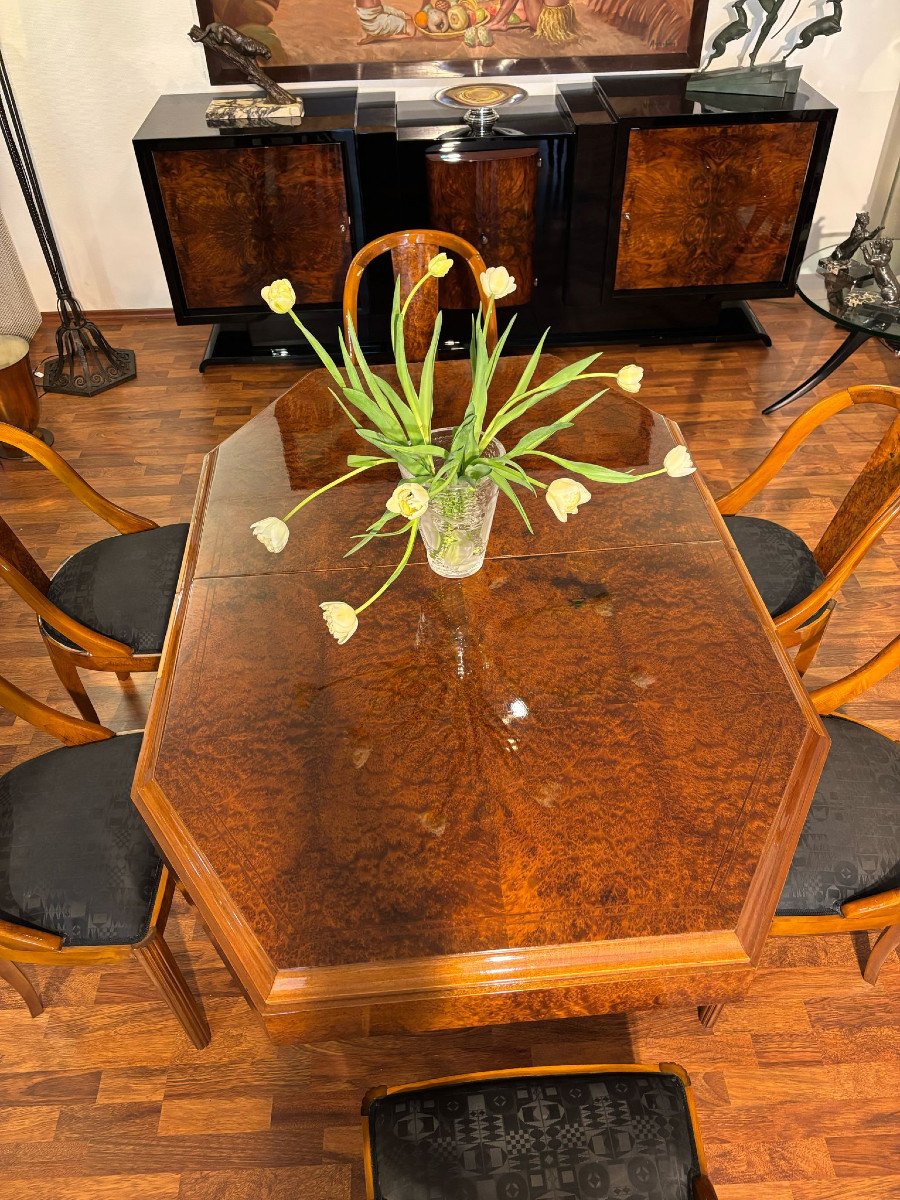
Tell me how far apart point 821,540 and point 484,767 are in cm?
111

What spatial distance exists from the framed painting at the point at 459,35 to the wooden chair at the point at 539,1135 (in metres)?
3.31

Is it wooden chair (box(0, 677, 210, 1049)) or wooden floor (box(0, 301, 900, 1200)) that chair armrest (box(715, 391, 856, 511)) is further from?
wooden chair (box(0, 677, 210, 1049))

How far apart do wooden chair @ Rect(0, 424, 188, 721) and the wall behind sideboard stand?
205 cm

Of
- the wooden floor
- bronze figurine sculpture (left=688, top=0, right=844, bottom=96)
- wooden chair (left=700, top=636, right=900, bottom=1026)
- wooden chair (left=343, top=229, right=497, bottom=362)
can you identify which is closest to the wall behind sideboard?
bronze figurine sculpture (left=688, top=0, right=844, bottom=96)

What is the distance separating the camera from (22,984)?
5.68 ft

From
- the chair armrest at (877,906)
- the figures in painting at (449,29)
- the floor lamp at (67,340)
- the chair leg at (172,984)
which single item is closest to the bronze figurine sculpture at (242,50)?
the figures in painting at (449,29)

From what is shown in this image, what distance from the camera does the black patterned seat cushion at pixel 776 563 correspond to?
1.99 m

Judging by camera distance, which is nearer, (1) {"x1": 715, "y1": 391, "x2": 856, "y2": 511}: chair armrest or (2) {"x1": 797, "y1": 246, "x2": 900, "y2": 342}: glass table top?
(1) {"x1": 715, "y1": 391, "x2": 856, "y2": 511}: chair armrest

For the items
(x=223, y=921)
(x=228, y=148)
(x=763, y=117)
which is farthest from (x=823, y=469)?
(x=223, y=921)

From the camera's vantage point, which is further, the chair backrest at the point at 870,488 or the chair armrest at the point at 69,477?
the chair armrest at the point at 69,477

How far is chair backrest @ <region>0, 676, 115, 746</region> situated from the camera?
61.7 inches

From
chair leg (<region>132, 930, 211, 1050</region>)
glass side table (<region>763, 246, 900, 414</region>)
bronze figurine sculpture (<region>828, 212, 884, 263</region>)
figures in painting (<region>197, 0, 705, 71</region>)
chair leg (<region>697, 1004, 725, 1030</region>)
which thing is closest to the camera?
chair leg (<region>132, 930, 211, 1050</region>)

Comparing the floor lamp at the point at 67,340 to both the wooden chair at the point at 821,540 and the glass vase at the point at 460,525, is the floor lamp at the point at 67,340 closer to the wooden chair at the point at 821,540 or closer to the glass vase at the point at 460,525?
the glass vase at the point at 460,525

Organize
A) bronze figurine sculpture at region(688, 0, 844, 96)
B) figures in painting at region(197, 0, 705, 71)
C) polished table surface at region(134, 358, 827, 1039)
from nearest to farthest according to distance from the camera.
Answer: polished table surface at region(134, 358, 827, 1039), bronze figurine sculpture at region(688, 0, 844, 96), figures in painting at region(197, 0, 705, 71)
